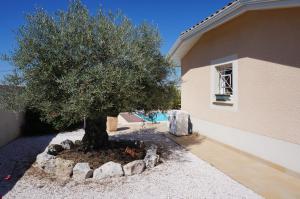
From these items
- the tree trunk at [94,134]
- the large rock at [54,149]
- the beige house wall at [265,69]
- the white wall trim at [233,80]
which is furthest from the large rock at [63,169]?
the white wall trim at [233,80]

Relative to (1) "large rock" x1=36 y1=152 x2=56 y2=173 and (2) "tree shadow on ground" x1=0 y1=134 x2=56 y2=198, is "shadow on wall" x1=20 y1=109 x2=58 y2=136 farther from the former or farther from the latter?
(1) "large rock" x1=36 y1=152 x2=56 y2=173

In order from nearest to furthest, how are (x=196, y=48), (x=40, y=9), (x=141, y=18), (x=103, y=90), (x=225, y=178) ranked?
1. (x=103, y=90)
2. (x=225, y=178)
3. (x=40, y=9)
4. (x=141, y=18)
5. (x=196, y=48)

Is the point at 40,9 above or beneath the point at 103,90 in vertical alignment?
above

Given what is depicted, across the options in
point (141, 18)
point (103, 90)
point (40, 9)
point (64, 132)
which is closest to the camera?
point (103, 90)

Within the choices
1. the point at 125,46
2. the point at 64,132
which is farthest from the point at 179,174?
the point at 64,132

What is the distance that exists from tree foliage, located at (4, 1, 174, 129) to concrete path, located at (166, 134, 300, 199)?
3.70m

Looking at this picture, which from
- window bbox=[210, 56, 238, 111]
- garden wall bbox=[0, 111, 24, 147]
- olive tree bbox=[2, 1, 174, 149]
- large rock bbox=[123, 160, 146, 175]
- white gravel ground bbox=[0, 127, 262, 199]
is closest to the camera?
white gravel ground bbox=[0, 127, 262, 199]

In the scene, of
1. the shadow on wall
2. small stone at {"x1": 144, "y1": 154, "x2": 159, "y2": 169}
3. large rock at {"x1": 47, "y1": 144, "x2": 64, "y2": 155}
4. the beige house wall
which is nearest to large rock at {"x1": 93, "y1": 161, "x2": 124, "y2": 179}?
small stone at {"x1": 144, "y1": 154, "x2": 159, "y2": 169}

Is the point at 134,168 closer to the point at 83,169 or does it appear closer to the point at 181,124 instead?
the point at 83,169

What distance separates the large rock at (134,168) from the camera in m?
8.30

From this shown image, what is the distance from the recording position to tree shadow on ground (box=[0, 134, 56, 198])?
792 cm

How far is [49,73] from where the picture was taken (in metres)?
7.85

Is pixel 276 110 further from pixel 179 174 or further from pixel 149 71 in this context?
pixel 149 71

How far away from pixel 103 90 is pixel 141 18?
3.82 metres
